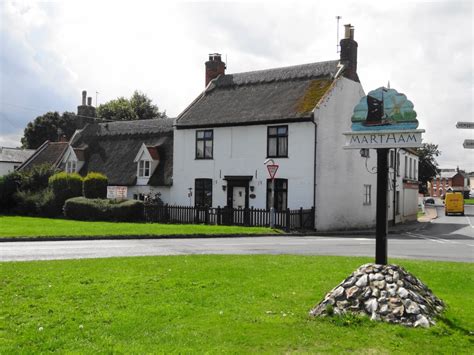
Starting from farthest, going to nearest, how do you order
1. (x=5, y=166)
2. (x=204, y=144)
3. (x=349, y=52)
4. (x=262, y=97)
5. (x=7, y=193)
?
(x=5, y=166), (x=7, y=193), (x=204, y=144), (x=262, y=97), (x=349, y=52)

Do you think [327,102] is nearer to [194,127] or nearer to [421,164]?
[194,127]

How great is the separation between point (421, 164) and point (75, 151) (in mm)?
72319

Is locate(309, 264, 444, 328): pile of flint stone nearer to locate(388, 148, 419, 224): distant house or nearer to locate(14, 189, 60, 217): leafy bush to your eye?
locate(14, 189, 60, 217): leafy bush

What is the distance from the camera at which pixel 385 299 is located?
7.41m

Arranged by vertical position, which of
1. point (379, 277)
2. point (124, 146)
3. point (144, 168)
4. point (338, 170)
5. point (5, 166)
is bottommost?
point (379, 277)

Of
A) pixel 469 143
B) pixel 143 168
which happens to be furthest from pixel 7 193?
pixel 469 143

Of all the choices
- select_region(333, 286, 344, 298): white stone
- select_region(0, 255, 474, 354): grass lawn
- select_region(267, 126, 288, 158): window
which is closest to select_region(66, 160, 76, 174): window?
select_region(267, 126, 288, 158): window

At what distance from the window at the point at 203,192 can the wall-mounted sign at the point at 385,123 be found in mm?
25030

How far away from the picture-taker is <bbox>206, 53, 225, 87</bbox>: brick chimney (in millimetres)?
39062

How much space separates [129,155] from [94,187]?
6.33m

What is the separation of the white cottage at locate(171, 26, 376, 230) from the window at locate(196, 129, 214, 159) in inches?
2.6

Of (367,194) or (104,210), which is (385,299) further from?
(367,194)

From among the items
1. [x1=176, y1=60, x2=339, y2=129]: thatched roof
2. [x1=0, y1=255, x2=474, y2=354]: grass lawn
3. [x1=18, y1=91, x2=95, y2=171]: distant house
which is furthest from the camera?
[x1=18, y1=91, x2=95, y2=171]: distant house

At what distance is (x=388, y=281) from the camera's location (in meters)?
7.65
